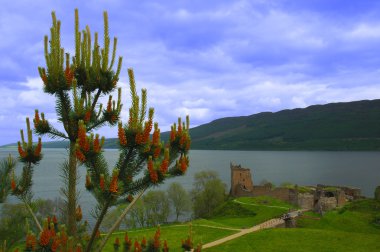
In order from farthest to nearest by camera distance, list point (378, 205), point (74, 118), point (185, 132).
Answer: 1. point (378, 205)
2. point (185, 132)
3. point (74, 118)

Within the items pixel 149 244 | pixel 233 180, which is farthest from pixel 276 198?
pixel 149 244

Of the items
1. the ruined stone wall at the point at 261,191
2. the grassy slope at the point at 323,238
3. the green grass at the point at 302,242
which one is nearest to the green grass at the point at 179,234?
the green grass at the point at 302,242

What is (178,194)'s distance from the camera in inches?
2879

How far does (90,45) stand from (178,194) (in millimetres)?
68146

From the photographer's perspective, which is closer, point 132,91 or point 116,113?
point 132,91

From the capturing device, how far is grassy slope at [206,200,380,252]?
2848 cm

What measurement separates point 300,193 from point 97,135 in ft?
196

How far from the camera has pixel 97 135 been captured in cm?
557

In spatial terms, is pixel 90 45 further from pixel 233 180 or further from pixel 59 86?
pixel 233 180

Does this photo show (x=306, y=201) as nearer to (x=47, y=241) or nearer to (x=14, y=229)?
(x=14, y=229)

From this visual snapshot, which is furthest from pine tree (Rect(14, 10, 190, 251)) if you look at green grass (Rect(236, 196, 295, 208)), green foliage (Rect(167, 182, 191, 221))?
green foliage (Rect(167, 182, 191, 221))

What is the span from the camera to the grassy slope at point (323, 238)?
93.5ft

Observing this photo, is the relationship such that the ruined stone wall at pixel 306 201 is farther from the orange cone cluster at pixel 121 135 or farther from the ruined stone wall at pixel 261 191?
the orange cone cluster at pixel 121 135

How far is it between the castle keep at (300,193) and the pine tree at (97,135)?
51.2 metres
